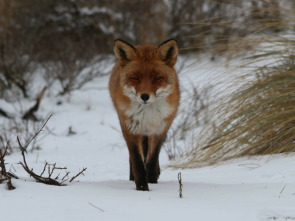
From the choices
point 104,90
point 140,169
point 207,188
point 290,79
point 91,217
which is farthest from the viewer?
point 104,90

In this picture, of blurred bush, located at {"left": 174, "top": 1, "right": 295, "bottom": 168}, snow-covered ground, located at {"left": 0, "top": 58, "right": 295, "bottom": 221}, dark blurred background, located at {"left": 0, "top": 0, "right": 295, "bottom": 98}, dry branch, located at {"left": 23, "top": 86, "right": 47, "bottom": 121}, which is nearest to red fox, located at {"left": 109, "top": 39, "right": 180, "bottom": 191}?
snow-covered ground, located at {"left": 0, "top": 58, "right": 295, "bottom": 221}

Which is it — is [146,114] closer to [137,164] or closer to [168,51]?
[137,164]

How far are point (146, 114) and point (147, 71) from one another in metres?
0.39

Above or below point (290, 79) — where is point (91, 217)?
below

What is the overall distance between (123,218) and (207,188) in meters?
1.08

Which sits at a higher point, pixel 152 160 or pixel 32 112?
pixel 152 160

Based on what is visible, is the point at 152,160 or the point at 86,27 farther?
the point at 86,27

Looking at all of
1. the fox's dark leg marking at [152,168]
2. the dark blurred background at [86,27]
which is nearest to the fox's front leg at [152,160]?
the fox's dark leg marking at [152,168]

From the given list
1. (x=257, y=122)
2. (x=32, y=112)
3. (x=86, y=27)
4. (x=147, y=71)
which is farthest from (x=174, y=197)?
(x=86, y=27)

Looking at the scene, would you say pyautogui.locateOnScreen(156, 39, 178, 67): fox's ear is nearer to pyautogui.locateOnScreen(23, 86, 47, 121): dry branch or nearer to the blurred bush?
the blurred bush

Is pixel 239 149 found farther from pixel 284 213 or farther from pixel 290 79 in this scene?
pixel 284 213

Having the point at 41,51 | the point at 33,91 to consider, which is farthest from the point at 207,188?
the point at 41,51

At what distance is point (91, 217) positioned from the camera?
7.35ft

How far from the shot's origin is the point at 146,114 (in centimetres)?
344
